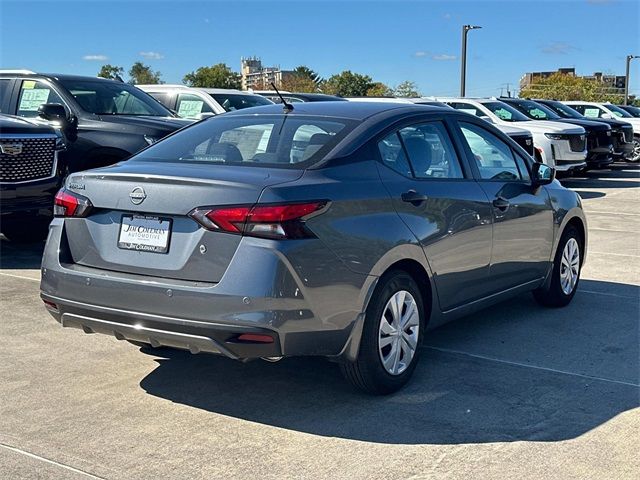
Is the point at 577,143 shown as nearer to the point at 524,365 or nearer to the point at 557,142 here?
the point at 557,142

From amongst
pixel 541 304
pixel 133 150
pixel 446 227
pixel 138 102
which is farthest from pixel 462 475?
pixel 138 102

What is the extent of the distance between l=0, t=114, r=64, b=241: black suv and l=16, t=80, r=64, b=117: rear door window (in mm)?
1439

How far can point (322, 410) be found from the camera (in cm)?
459

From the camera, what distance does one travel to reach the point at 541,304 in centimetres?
705

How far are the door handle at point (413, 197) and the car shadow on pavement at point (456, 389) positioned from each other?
1062 mm

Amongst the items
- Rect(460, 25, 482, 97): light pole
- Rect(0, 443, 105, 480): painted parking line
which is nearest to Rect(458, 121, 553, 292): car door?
Rect(0, 443, 105, 480): painted parking line

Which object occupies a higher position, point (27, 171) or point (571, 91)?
point (571, 91)

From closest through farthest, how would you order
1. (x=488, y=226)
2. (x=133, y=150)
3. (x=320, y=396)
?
(x=320, y=396) < (x=488, y=226) < (x=133, y=150)

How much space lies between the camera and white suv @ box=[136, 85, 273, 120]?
14.9 meters

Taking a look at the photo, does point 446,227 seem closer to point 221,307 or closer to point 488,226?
point 488,226

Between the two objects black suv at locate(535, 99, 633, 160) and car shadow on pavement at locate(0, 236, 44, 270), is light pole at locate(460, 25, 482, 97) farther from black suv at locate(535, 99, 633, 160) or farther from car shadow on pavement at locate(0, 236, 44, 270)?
car shadow on pavement at locate(0, 236, 44, 270)

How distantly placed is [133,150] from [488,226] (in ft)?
17.2

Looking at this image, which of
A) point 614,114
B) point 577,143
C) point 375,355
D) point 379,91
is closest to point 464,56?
point 614,114

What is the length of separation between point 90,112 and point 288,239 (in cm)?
684
